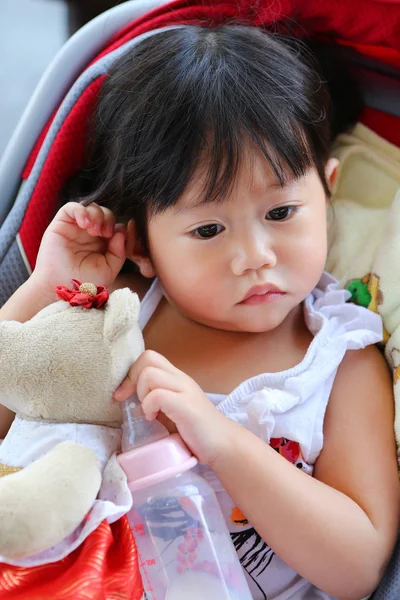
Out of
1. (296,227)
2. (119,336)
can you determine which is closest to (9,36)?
(296,227)

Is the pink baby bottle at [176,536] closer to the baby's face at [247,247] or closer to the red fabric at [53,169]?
the baby's face at [247,247]

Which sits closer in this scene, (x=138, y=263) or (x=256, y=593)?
(x=256, y=593)

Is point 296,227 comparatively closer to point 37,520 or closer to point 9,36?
point 37,520

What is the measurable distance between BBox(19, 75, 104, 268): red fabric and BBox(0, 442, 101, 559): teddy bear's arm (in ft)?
1.48

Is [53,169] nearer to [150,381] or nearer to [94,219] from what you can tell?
[94,219]

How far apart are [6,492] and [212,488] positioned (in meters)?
0.33

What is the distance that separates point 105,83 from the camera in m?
1.09

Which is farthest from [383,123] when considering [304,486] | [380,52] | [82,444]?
[82,444]

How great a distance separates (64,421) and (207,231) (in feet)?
1.00

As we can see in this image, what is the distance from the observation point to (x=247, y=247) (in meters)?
0.93

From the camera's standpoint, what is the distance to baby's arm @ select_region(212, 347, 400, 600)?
0.87 m

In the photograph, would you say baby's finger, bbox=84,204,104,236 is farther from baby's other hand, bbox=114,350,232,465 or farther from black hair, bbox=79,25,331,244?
baby's other hand, bbox=114,350,232,465

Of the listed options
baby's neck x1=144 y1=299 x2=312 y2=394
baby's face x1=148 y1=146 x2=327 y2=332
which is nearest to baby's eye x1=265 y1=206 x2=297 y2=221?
baby's face x1=148 y1=146 x2=327 y2=332

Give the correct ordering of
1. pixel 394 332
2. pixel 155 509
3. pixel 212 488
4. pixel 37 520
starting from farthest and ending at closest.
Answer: pixel 394 332 < pixel 212 488 < pixel 155 509 < pixel 37 520
